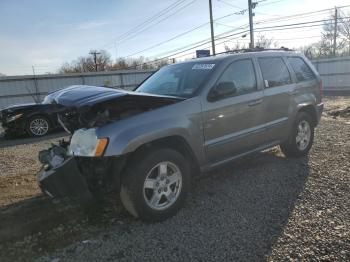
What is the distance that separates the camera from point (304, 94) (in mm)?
6145

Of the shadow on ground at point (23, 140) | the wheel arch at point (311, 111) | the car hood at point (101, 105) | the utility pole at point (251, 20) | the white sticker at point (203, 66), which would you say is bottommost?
the shadow on ground at point (23, 140)

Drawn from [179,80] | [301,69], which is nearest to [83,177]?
[179,80]

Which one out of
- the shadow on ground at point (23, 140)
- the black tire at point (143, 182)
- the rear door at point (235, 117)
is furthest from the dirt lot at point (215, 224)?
the shadow on ground at point (23, 140)

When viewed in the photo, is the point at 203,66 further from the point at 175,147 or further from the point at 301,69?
the point at 301,69

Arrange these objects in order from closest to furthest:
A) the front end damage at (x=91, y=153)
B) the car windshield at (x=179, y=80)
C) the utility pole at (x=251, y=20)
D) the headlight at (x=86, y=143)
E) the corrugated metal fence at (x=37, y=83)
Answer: the headlight at (x=86, y=143), the front end damage at (x=91, y=153), the car windshield at (x=179, y=80), the corrugated metal fence at (x=37, y=83), the utility pole at (x=251, y=20)

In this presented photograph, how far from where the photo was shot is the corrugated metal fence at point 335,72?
87.8 feet

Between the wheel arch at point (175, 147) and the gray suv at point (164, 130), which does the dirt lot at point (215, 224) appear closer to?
the gray suv at point (164, 130)

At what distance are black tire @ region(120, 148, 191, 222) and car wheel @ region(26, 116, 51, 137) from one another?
8.41 m

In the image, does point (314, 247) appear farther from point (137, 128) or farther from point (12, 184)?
point (12, 184)

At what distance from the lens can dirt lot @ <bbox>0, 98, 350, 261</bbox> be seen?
3.38 metres

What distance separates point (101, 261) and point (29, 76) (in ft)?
54.1

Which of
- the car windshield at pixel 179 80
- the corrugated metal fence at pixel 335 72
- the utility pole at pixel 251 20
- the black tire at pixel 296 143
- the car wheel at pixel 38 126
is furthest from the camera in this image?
the corrugated metal fence at pixel 335 72

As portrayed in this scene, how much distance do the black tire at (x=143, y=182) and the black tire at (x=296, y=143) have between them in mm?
2676

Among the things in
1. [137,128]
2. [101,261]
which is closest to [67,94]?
[137,128]
